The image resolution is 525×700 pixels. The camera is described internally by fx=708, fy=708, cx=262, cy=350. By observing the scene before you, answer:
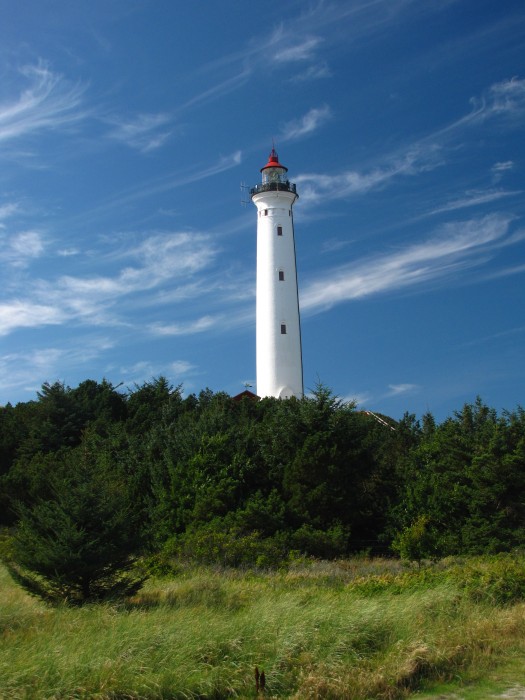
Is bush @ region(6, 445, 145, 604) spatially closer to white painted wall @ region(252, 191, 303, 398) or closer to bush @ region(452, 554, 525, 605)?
bush @ region(452, 554, 525, 605)

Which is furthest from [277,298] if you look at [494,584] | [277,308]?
[494,584]

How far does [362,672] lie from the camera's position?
7.86 meters

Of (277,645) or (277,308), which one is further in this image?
(277,308)

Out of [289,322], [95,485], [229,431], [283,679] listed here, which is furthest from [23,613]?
[289,322]

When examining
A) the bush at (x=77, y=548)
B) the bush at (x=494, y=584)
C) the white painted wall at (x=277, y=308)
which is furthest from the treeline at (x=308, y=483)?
the white painted wall at (x=277, y=308)

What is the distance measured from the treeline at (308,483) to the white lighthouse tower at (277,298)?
10.4 metres

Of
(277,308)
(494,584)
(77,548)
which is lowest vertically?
(494,584)

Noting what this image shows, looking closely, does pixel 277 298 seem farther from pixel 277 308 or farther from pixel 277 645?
pixel 277 645

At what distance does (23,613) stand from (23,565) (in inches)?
46.8

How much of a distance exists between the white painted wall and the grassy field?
26584mm

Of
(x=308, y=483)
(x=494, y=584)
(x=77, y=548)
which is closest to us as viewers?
(x=77, y=548)

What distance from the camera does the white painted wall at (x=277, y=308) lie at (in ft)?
125

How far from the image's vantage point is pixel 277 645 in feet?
27.6

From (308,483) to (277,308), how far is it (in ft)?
58.1
